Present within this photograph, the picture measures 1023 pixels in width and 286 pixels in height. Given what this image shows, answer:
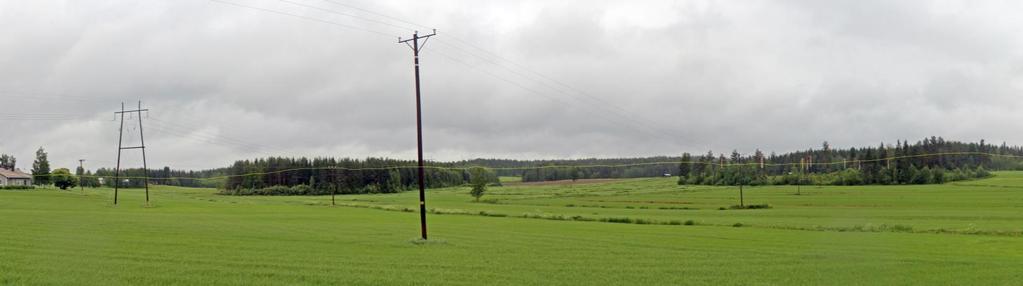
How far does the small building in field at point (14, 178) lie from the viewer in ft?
508

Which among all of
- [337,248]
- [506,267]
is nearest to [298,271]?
[506,267]

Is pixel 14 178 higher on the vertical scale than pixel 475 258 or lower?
higher

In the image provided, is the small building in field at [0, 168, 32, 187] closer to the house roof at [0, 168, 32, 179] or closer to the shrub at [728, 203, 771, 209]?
the house roof at [0, 168, 32, 179]

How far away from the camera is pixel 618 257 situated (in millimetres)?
29984

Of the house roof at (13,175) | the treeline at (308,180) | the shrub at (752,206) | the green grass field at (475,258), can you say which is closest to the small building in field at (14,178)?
the house roof at (13,175)

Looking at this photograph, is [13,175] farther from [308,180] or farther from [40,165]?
[308,180]

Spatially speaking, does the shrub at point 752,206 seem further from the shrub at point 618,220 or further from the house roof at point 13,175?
the house roof at point 13,175

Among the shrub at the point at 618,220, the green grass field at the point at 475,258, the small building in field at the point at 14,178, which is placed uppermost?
the small building in field at the point at 14,178

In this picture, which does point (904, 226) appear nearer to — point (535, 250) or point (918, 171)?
point (535, 250)

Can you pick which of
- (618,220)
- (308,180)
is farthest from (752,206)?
(308,180)

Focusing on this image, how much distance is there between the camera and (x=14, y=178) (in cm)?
15875

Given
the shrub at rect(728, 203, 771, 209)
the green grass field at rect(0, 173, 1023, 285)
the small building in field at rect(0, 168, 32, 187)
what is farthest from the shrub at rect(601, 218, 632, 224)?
the small building in field at rect(0, 168, 32, 187)

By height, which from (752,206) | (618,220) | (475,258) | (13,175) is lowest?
(752,206)

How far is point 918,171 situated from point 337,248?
15141cm
